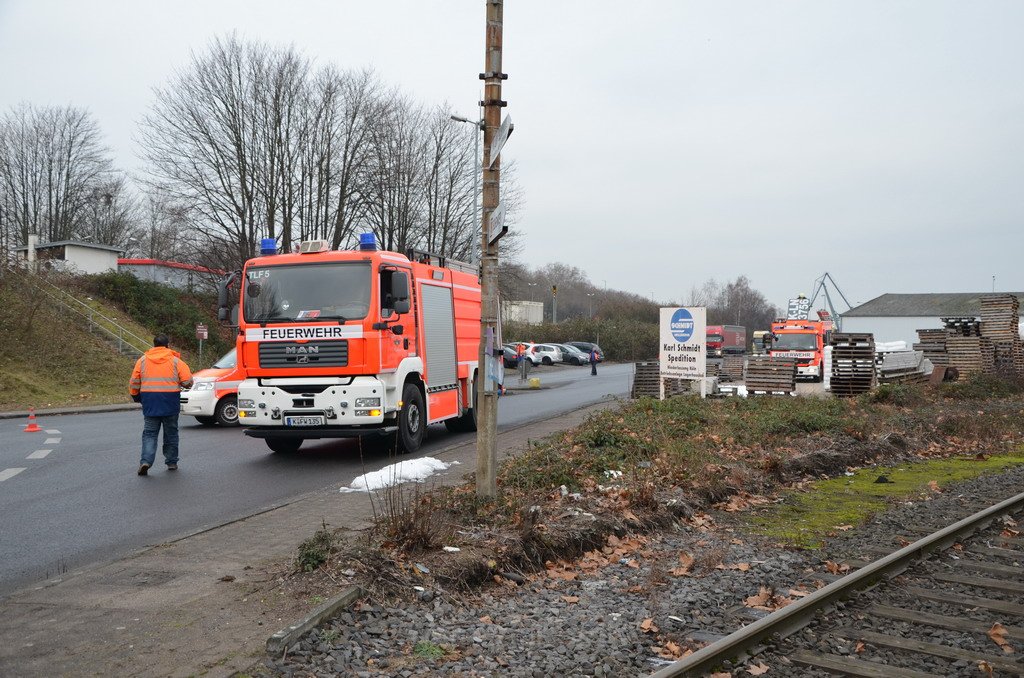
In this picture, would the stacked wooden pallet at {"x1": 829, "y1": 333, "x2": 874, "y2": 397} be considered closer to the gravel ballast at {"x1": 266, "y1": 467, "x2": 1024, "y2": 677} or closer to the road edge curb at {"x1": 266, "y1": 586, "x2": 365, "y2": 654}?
the gravel ballast at {"x1": 266, "y1": 467, "x2": 1024, "y2": 677}

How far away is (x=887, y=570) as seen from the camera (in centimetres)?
680

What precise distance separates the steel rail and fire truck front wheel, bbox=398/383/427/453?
25.0 ft

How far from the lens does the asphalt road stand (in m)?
7.56

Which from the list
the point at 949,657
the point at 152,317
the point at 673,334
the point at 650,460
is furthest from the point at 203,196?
the point at 949,657

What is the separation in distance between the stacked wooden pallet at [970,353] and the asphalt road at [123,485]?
2189 cm

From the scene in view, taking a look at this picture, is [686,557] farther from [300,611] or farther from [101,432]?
[101,432]

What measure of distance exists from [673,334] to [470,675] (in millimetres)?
14597

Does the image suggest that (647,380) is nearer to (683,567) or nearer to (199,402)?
(199,402)

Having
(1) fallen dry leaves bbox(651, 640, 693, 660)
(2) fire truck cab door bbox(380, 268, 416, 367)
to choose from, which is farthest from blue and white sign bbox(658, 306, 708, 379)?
(1) fallen dry leaves bbox(651, 640, 693, 660)

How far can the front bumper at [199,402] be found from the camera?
1756 cm

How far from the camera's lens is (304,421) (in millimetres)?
12305

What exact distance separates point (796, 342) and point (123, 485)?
28.5 metres

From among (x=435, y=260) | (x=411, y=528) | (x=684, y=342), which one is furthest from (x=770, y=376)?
(x=411, y=528)

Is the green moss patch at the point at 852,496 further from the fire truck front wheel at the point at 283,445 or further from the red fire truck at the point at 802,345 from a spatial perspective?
the red fire truck at the point at 802,345
